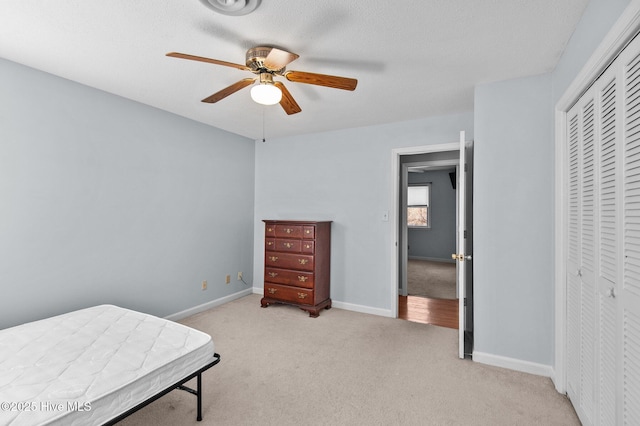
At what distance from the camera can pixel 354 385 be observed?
2.29 metres

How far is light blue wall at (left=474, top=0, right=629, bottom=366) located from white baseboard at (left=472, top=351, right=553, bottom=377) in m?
0.03

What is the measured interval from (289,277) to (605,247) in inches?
121

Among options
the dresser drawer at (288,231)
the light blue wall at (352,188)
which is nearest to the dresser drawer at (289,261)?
the dresser drawer at (288,231)

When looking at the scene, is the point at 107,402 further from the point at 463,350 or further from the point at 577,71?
the point at 577,71

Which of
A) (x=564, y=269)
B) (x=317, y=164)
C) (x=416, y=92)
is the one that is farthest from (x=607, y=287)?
(x=317, y=164)

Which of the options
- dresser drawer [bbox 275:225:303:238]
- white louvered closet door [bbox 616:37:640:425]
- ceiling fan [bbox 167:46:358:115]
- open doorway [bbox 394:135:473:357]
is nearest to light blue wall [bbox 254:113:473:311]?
open doorway [bbox 394:135:473:357]

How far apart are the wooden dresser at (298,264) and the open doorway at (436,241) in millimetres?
953

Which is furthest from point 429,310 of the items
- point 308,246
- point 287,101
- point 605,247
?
point 287,101

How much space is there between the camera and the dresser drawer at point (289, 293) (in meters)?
3.82

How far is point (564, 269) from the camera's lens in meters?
2.18

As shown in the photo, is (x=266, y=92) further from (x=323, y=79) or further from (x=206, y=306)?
(x=206, y=306)

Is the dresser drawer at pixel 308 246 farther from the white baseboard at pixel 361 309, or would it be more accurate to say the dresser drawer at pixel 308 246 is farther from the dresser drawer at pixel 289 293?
the white baseboard at pixel 361 309

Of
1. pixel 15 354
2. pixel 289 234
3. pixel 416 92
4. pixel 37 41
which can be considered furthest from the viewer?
pixel 289 234

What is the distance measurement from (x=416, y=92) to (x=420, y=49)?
2.54 ft
